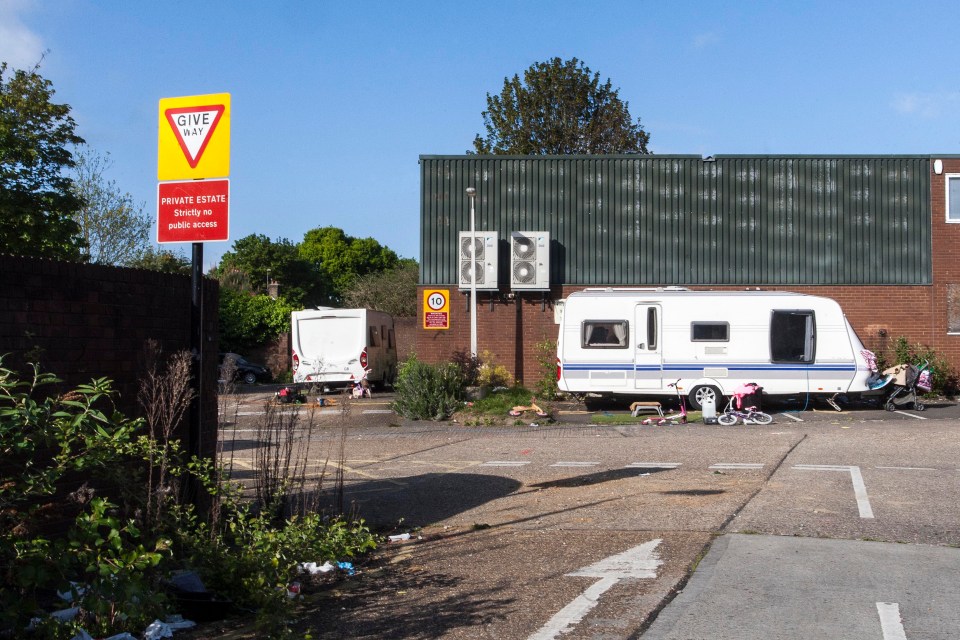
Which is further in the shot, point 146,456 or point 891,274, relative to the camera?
point 891,274

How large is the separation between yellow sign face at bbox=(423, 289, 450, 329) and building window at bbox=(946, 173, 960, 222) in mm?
13638

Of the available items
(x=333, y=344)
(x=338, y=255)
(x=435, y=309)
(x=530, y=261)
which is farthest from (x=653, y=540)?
(x=338, y=255)

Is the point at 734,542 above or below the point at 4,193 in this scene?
below

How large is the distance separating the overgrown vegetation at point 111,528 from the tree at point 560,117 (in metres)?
41.1

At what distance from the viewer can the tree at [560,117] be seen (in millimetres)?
46969

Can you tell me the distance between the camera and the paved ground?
18.6 feet

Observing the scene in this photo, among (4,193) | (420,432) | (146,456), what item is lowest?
(420,432)

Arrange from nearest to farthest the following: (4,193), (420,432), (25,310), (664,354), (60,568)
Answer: (60,568), (25,310), (420,432), (664,354), (4,193)

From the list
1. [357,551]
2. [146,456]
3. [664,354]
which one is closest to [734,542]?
[357,551]

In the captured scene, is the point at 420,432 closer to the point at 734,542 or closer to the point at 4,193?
the point at 734,542

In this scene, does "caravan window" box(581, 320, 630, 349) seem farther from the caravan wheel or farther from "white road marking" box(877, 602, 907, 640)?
"white road marking" box(877, 602, 907, 640)

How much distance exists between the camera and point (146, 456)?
6.08 metres

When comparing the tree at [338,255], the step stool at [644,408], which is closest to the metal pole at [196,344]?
the step stool at [644,408]

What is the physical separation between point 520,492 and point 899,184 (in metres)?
19.3
